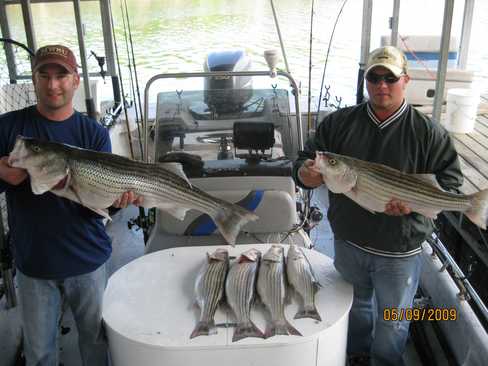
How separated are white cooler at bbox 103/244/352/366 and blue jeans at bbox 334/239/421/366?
12 centimetres

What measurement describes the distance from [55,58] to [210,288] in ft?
4.09

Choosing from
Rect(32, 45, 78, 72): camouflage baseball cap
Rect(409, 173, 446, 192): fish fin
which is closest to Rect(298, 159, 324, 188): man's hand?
Rect(409, 173, 446, 192): fish fin

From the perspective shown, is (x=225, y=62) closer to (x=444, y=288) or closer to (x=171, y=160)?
(x=171, y=160)

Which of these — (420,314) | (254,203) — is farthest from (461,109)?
(254,203)

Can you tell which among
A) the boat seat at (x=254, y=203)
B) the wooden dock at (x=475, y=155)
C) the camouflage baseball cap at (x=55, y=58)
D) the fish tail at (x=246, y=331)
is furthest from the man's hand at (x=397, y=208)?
the wooden dock at (x=475, y=155)

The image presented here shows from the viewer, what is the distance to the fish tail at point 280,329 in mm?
2123

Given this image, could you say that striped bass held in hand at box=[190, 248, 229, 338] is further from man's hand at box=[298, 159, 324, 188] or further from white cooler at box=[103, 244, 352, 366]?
man's hand at box=[298, 159, 324, 188]

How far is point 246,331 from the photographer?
2137mm

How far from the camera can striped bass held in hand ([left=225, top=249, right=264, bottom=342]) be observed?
2.14m

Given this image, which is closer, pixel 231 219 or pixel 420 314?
pixel 231 219

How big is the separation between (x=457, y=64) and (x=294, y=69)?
3.66 metres

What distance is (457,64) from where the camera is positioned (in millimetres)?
7656

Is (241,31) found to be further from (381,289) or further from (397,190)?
(397,190)

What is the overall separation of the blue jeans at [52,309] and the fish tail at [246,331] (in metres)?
0.72
